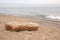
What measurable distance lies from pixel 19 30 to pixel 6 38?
3.75 feet

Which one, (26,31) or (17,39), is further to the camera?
(26,31)

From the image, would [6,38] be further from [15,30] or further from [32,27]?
[32,27]

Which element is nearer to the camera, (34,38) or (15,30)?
(34,38)

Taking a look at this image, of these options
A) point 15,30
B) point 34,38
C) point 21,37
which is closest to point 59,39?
point 34,38

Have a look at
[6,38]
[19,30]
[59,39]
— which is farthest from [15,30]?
[59,39]

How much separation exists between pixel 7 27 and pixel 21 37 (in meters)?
0.97

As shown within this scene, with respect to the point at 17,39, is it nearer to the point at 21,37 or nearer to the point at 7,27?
the point at 21,37

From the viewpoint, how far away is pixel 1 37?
5.25 meters

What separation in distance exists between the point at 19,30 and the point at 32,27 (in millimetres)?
442

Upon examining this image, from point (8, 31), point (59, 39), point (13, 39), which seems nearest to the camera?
point (13, 39)

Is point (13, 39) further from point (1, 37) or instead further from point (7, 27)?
point (7, 27)

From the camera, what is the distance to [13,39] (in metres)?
5.06

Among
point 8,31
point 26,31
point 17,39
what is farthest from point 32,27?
point 17,39

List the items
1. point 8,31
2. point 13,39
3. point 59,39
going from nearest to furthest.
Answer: point 13,39, point 59,39, point 8,31
